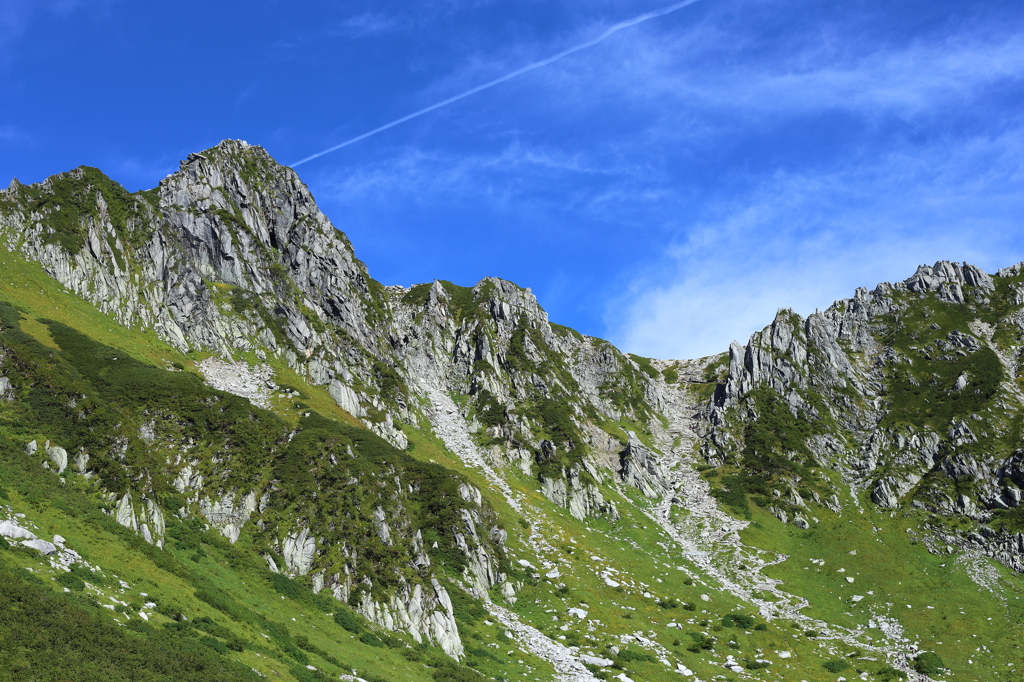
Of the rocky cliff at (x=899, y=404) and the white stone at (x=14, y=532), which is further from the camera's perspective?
the rocky cliff at (x=899, y=404)

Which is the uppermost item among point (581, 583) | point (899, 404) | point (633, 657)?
point (899, 404)

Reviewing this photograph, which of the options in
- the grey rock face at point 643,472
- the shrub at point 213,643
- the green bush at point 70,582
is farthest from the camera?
the grey rock face at point 643,472

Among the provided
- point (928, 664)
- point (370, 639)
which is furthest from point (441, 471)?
point (928, 664)

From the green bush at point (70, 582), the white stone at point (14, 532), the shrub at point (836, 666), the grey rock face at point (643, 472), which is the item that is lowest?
the green bush at point (70, 582)

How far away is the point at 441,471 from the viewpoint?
71875 millimetres

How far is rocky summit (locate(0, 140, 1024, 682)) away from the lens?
36.7m

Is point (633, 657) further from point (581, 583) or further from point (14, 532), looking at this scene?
point (14, 532)

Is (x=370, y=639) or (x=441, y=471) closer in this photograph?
(x=370, y=639)

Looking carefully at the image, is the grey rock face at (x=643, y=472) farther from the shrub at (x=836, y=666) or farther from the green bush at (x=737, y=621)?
the shrub at (x=836, y=666)

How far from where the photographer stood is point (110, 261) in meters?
92.2

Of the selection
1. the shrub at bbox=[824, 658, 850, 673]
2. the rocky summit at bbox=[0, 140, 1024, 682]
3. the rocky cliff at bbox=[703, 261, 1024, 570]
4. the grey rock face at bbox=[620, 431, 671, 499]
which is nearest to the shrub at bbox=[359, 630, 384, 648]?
the rocky summit at bbox=[0, 140, 1024, 682]

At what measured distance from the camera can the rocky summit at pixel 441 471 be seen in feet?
120

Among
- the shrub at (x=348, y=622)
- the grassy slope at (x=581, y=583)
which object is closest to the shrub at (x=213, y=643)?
the grassy slope at (x=581, y=583)

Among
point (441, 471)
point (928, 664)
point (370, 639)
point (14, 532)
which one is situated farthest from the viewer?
point (441, 471)
